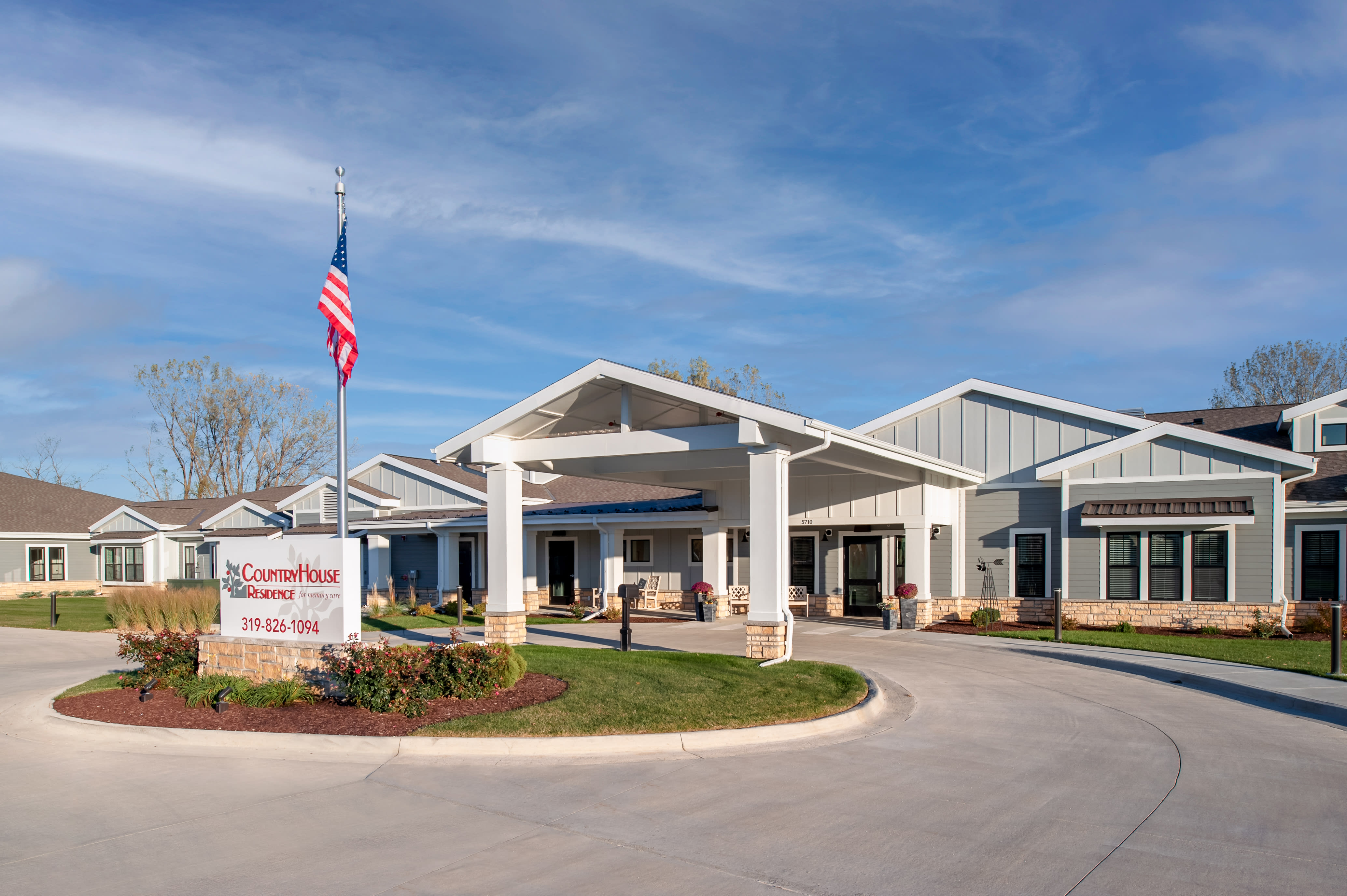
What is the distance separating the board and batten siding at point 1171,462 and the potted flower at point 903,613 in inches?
173

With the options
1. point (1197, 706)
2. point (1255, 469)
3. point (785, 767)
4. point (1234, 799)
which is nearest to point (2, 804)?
point (785, 767)

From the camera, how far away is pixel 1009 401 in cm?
2217

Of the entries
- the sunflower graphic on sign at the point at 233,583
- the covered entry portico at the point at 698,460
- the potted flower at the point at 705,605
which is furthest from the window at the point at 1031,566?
the sunflower graphic on sign at the point at 233,583

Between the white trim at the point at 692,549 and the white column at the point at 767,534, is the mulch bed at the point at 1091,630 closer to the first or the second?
the white column at the point at 767,534

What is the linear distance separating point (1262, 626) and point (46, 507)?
4664 centimetres

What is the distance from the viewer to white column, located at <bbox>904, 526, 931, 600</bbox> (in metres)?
20.7

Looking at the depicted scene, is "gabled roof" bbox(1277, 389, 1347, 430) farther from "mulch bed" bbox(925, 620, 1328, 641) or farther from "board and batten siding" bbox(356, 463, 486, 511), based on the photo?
"board and batten siding" bbox(356, 463, 486, 511)

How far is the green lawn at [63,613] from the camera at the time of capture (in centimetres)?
2438

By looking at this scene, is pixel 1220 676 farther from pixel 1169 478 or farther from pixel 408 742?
pixel 408 742

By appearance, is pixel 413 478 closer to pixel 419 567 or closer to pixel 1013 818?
pixel 419 567

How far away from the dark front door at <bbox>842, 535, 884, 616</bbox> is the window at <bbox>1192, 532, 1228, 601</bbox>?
680 centimetres

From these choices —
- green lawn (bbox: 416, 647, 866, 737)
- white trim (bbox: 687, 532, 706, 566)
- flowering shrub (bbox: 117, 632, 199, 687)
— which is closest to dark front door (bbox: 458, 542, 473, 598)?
white trim (bbox: 687, 532, 706, 566)

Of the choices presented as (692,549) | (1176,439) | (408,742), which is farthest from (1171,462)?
(408,742)

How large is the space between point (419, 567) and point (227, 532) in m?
8.83
